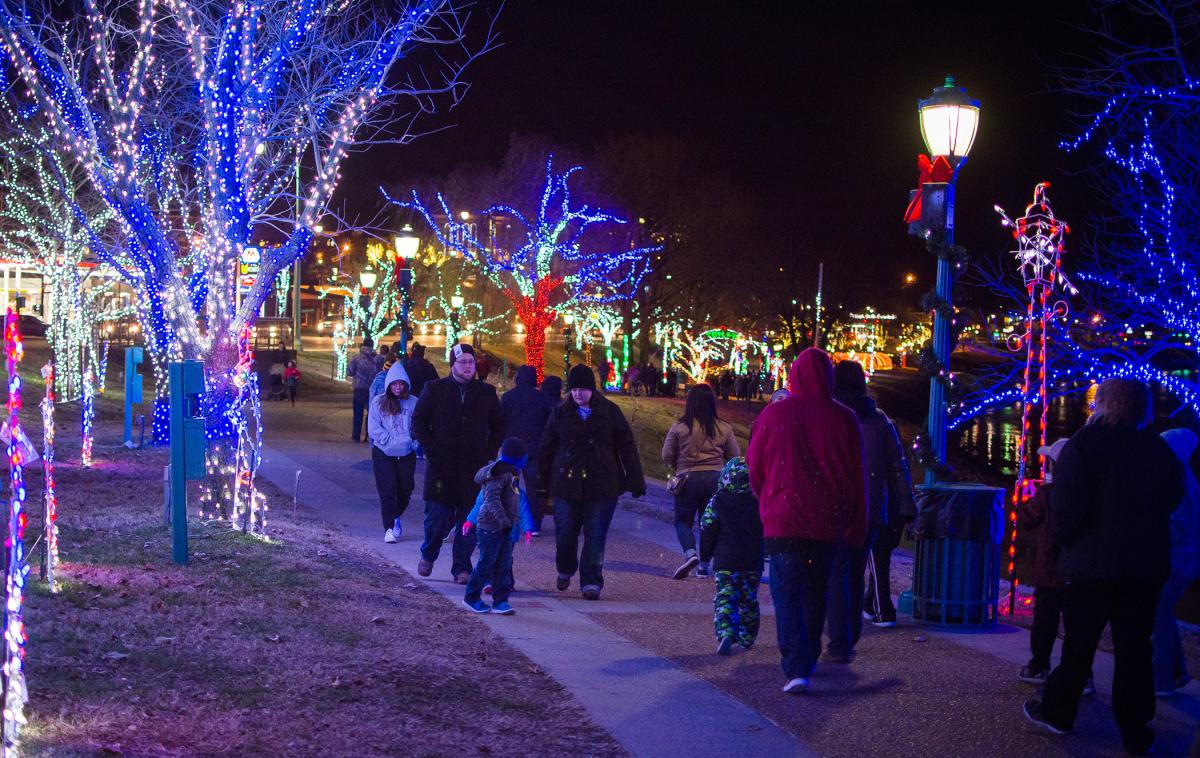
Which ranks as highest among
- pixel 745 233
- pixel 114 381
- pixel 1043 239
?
pixel 745 233

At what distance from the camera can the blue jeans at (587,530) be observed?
9.55 metres

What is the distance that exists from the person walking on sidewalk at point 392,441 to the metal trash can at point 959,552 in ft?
16.3

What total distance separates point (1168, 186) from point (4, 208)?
2882cm

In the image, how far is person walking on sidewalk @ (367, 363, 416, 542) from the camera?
11773 mm

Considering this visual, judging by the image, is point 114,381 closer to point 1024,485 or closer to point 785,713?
point 1024,485

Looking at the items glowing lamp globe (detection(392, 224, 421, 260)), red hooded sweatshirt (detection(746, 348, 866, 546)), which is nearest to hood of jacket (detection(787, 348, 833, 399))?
red hooded sweatshirt (detection(746, 348, 866, 546))

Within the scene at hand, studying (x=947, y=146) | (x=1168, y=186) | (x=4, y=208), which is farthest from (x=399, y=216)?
(x=947, y=146)

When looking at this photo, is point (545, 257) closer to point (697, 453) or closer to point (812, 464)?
point (697, 453)

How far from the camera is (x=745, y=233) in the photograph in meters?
53.1

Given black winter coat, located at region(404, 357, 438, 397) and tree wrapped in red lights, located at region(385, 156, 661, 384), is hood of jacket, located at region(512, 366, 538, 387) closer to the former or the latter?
black winter coat, located at region(404, 357, 438, 397)

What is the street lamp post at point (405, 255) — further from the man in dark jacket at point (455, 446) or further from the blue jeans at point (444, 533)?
the blue jeans at point (444, 533)

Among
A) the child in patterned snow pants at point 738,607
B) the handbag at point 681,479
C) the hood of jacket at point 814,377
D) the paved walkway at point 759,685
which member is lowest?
the paved walkway at point 759,685

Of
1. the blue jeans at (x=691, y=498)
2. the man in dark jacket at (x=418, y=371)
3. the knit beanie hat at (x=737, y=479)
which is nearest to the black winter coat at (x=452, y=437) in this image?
the blue jeans at (x=691, y=498)

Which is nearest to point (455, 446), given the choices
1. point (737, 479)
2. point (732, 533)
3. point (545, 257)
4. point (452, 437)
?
point (452, 437)
